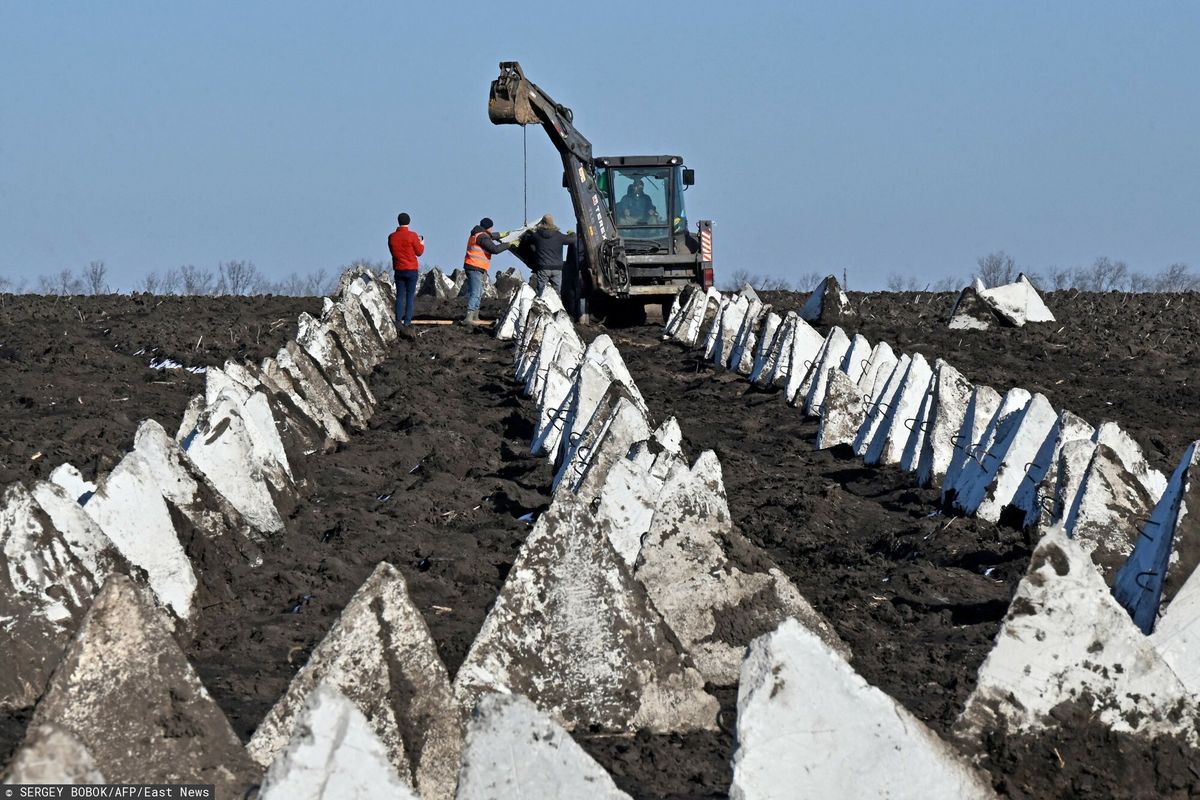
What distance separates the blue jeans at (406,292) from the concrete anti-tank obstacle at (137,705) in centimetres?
1832

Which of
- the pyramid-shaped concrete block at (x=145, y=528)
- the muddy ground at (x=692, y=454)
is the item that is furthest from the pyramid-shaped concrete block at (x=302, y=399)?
the pyramid-shaped concrete block at (x=145, y=528)

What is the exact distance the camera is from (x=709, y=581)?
21.0 feet

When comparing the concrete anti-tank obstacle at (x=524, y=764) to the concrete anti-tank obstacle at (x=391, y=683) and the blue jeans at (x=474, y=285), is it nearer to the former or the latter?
the concrete anti-tank obstacle at (x=391, y=683)

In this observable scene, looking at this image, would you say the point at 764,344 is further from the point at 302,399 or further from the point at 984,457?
the point at 984,457

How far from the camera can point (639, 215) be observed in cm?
2398

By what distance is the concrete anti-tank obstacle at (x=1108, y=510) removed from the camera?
7566mm

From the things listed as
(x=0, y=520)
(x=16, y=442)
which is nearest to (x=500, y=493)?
(x=16, y=442)

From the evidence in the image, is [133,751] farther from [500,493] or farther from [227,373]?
[227,373]

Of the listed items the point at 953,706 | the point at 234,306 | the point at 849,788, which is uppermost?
the point at 849,788

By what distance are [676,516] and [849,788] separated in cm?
248

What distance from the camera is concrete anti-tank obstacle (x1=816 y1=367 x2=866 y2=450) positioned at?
12.4 m

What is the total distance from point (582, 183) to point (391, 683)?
58.7 feet

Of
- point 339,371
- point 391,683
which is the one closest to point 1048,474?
point 391,683

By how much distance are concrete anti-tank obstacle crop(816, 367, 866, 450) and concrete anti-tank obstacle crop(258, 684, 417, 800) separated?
29.8 ft
